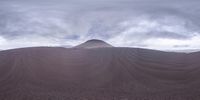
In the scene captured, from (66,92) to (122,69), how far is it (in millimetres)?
4835

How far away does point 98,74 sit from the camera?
1845 centimetres

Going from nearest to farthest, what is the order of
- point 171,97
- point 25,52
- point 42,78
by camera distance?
point 171,97 → point 42,78 → point 25,52

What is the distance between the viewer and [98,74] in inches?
727

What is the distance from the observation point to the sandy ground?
49.1ft

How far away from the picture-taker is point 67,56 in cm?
2130

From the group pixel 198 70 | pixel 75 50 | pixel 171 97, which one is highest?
pixel 75 50

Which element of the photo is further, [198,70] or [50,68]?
[50,68]

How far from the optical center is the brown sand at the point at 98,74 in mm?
14969

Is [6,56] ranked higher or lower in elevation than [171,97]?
higher

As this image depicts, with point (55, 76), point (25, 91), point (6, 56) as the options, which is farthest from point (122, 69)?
point (6, 56)

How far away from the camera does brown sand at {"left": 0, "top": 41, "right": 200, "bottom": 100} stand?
15.0m

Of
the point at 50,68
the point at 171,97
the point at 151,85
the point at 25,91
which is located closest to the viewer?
the point at 171,97

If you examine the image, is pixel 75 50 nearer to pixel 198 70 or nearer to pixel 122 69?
pixel 122 69

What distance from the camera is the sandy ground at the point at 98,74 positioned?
49.1 ft
